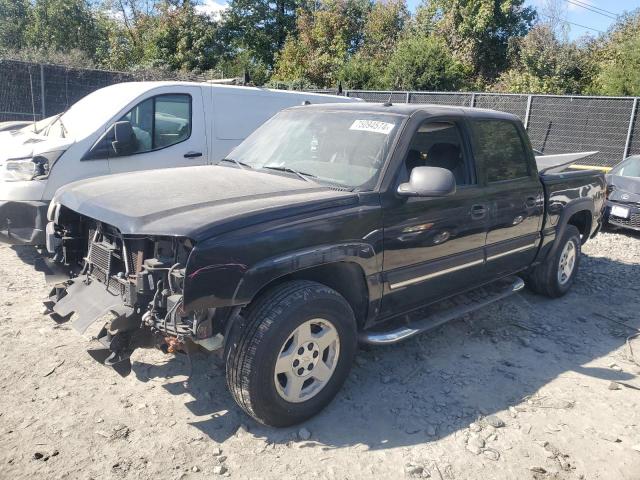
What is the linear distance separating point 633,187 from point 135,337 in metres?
8.71

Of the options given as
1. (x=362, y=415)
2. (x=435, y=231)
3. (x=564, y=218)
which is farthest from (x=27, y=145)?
(x=564, y=218)

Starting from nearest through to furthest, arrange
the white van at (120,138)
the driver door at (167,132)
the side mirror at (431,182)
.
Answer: the side mirror at (431,182) → the white van at (120,138) → the driver door at (167,132)

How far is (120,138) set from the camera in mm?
6160

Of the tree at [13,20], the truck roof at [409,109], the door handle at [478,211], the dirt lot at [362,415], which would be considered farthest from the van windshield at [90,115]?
Answer: the tree at [13,20]

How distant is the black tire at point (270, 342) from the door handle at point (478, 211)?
153cm

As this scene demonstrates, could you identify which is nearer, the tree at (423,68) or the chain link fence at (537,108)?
the chain link fence at (537,108)

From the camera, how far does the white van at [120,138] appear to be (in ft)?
18.0

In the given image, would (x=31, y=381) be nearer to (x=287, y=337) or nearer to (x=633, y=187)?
(x=287, y=337)

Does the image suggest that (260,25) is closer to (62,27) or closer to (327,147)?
(62,27)

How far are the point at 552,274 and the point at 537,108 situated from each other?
32.9 ft

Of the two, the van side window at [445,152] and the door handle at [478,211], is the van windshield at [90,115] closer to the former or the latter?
the van side window at [445,152]

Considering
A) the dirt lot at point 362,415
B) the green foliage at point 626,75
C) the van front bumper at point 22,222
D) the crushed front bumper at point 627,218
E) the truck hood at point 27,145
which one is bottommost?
the dirt lot at point 362,415

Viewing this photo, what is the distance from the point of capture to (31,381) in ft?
12.1

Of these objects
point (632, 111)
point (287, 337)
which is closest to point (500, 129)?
point (287, 337)
